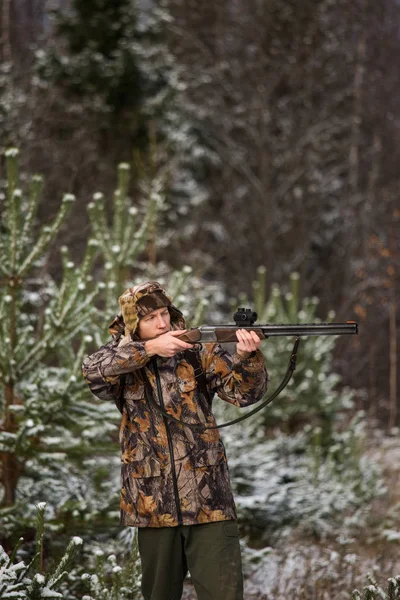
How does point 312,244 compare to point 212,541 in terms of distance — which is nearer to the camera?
point 212,541

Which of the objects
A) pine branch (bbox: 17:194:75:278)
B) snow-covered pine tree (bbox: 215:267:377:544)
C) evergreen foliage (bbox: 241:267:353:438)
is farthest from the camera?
evergreen foliage (bbox: 241:267:353:438)

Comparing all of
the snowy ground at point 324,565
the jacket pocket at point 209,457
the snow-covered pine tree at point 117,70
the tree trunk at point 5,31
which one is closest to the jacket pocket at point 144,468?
the jacket pocket at point 209,457

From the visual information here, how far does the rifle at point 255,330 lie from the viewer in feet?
9.85

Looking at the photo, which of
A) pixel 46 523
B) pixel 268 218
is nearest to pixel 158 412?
pixel 46 523

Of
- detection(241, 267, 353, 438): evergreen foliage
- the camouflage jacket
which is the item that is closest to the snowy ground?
the camouflage jacket

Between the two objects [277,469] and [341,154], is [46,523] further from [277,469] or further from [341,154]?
[341,154]

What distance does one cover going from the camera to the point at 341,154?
19.0 m

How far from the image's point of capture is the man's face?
131 inches

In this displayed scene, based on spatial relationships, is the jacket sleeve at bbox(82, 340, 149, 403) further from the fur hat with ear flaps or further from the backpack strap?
the backpack strap

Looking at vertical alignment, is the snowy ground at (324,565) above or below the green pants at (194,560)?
below

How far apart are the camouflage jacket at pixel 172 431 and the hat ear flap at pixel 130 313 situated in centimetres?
12

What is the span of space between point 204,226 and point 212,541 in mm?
14913

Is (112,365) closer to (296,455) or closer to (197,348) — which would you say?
(197,348)

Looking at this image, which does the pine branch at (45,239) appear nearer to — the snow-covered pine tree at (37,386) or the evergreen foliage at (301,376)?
the snow-covered pine tree at (37,386)
